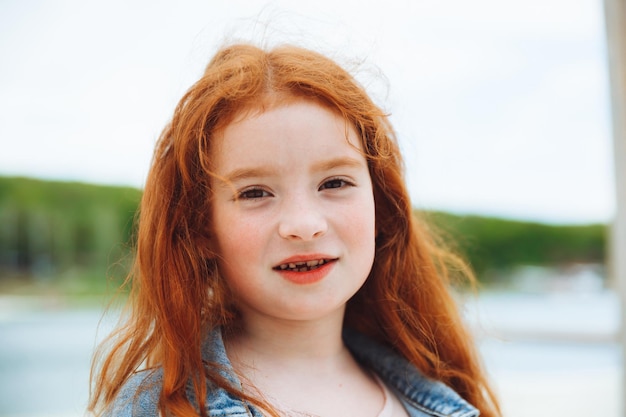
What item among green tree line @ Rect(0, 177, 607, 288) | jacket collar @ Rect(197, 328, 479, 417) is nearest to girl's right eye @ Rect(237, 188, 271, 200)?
jacket collar @ Rect(197, 328, 479, 417)

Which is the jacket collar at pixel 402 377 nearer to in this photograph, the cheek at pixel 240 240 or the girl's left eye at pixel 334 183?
the cheek at pixel 240 240

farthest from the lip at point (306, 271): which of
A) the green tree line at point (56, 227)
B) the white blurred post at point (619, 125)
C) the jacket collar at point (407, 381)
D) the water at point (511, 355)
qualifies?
the green tree line at point (56, 227)

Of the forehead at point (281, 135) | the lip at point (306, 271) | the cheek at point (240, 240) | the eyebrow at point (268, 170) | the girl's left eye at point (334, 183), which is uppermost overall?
the forehead at point (281, 135)

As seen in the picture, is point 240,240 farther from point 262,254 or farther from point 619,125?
point 619,125

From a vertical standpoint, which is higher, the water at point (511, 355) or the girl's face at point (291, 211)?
the girl's face at point (291, 211)

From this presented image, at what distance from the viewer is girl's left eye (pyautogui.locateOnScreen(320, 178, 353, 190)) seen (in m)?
0.95

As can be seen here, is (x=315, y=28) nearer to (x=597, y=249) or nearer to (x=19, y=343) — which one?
(x=19, y=343)

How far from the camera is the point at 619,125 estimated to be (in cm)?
222

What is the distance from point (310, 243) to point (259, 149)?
147 mm

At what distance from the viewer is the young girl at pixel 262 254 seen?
90 cm

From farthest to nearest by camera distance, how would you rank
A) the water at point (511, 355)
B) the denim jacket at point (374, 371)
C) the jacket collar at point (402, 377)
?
the water at point (511, 355)
the jacket collar at point (402, 377)
the denim jacket at point (374, 371)

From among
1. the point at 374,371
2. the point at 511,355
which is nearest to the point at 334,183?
the point at 374,371

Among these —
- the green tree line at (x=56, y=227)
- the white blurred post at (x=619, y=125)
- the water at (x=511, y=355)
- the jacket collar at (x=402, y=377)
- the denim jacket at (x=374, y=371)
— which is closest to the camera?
the denim jacket at (x=374, y=371)

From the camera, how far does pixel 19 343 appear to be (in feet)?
20.1
